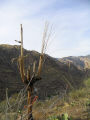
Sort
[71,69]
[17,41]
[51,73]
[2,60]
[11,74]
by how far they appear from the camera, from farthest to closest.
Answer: [71,69]
[51,73]
[2,60]
[11,74]
[17,41]

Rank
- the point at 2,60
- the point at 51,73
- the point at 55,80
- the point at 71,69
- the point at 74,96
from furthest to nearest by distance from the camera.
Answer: the point at 71,69, the point at 51,73, the point at 55,80, the point at 2,60, the point at 74,96

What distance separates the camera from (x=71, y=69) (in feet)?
153

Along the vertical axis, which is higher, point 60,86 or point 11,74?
point 11,74

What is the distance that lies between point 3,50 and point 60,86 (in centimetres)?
1383

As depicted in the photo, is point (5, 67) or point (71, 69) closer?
point (5, 67)

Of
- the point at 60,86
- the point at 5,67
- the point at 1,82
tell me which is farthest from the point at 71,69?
the point at 1,82

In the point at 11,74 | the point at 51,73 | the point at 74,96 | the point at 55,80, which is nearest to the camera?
the point at 74,96

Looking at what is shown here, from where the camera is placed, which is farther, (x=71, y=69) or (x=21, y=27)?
(x=71, y=69)

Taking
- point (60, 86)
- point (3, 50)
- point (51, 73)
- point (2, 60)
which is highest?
point (3, 50)

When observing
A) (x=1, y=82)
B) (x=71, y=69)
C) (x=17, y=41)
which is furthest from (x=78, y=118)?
(x=71, y=69)

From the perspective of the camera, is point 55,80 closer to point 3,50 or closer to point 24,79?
point 3,50

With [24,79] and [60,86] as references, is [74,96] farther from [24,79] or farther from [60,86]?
[60,86]

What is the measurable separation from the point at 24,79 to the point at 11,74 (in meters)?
23.7

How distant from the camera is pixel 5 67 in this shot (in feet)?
93.0
